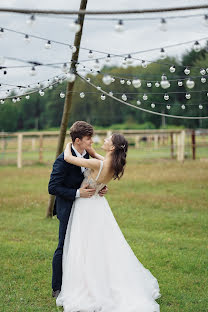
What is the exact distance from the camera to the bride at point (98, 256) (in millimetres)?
4145

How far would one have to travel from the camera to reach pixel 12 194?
12234mm

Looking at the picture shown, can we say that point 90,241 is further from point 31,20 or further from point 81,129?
point 31,20

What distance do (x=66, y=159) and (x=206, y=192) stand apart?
27.4ft

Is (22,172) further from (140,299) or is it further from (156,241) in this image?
(140,299)

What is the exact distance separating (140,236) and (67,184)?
10.8 ft

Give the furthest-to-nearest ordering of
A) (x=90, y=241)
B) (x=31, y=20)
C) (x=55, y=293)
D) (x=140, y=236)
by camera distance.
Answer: (x=140, y=236), (x=55, y=293), (x=90, y=241), (x=31, y=20)

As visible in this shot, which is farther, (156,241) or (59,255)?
(156,241)

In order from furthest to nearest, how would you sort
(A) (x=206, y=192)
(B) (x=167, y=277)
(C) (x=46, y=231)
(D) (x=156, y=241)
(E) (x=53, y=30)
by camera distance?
(A) (x=206, y=192), (C) (x=46, y=231), (D) (x=156, y=241), (E) (x=53, y=30), (B) (x=167, y=277)

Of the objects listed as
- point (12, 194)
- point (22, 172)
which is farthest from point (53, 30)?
point (22, 172)

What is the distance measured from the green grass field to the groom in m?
0.47

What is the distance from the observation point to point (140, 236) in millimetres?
7379

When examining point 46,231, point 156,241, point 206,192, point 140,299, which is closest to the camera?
point 140,299

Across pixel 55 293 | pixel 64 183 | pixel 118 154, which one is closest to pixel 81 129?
pixel 118 154

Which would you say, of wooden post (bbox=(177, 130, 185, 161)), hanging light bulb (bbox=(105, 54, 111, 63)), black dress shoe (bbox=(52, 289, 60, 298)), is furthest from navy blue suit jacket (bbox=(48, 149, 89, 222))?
wooden post (bbox=(177, 130, 185, 161))
